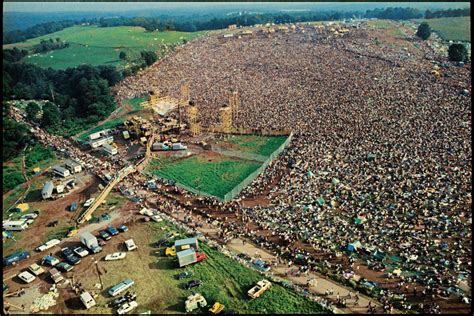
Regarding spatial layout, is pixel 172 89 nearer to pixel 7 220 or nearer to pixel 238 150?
pixel 238 150

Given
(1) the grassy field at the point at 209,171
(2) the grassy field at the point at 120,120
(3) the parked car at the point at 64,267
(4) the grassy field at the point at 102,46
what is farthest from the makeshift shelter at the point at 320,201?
(4) the grassy field at the point at 102,46

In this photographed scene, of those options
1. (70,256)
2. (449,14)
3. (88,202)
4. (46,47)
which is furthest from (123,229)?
(449,14)

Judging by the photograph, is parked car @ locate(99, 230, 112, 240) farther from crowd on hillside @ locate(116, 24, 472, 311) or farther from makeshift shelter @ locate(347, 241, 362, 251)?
makeshift shelter @ locate(347, 241, 362, 251)

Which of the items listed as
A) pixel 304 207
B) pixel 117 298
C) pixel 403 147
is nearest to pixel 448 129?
pixel 403 147

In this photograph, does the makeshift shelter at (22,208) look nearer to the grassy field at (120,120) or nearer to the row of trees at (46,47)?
the grassy field at (120,120)

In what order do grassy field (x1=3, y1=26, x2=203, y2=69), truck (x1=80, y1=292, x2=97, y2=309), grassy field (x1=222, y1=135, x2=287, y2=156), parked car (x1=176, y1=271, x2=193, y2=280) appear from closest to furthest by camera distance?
truck (x1=80, y1=292, x2=97, y2=309) → parked car (x1=176, y1=271, x2=193, y2=280) → grassy field (x1=222, y1=135, x2=287, y2=156) → grassy field (x1=3, y1=26, x2=203, y2=69)

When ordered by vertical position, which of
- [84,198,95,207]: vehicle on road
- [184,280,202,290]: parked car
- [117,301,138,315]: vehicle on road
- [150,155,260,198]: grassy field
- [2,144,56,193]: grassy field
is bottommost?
[117,301,138,315]: vehicle on road

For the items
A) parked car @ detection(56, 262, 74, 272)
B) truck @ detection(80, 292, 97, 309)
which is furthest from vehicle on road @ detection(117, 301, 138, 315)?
parked car @ detection(56, 262, 74, 272)
